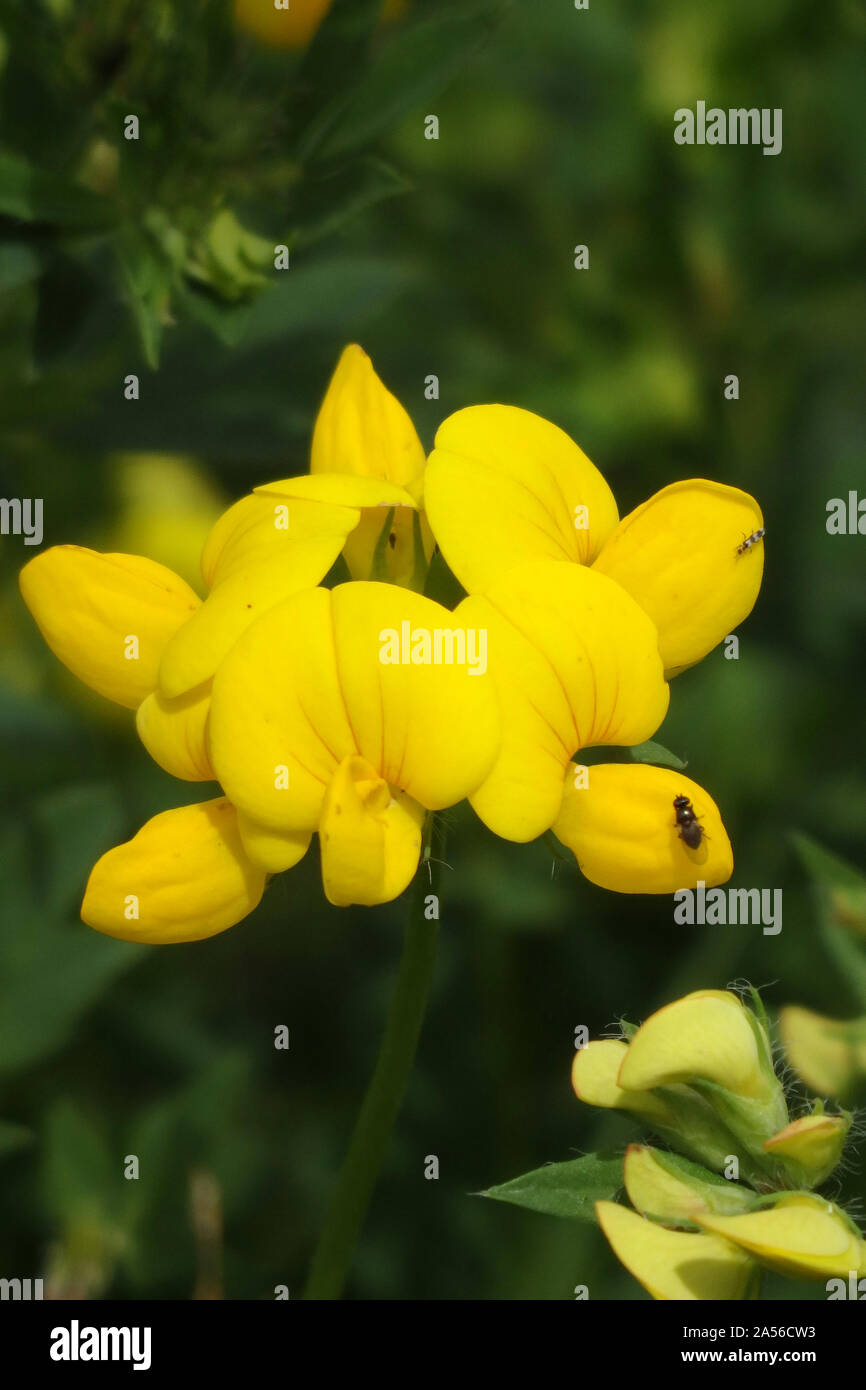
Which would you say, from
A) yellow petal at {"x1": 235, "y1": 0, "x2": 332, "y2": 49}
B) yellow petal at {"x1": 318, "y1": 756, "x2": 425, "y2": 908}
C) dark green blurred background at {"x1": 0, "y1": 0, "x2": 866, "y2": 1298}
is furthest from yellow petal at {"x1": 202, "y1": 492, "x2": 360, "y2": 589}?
yellow petal at {"x1": 235, "y1": 0, "x2": 332, "y2": 49}

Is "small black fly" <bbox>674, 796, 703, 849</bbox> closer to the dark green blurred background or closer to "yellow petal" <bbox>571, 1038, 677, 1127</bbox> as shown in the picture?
"yellow petal" <bbox>571, 1038, 677, 1127</bbox>

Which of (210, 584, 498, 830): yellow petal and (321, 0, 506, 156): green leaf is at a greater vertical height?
(321, 0, 506, 156): green leaf

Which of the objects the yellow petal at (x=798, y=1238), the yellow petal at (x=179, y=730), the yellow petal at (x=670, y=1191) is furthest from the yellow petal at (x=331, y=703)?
the yellow petal at (x=798, y=1238)

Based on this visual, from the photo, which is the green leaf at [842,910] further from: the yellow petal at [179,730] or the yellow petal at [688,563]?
the yellow petal at [179,730]

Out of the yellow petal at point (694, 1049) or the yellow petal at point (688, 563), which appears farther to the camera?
the yellow petal at point (688, 563)

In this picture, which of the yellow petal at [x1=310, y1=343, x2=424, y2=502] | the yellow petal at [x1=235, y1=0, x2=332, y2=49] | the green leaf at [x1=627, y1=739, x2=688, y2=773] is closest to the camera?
the green leaf at [x1=627, y1=739, x2=688, y2=773]
